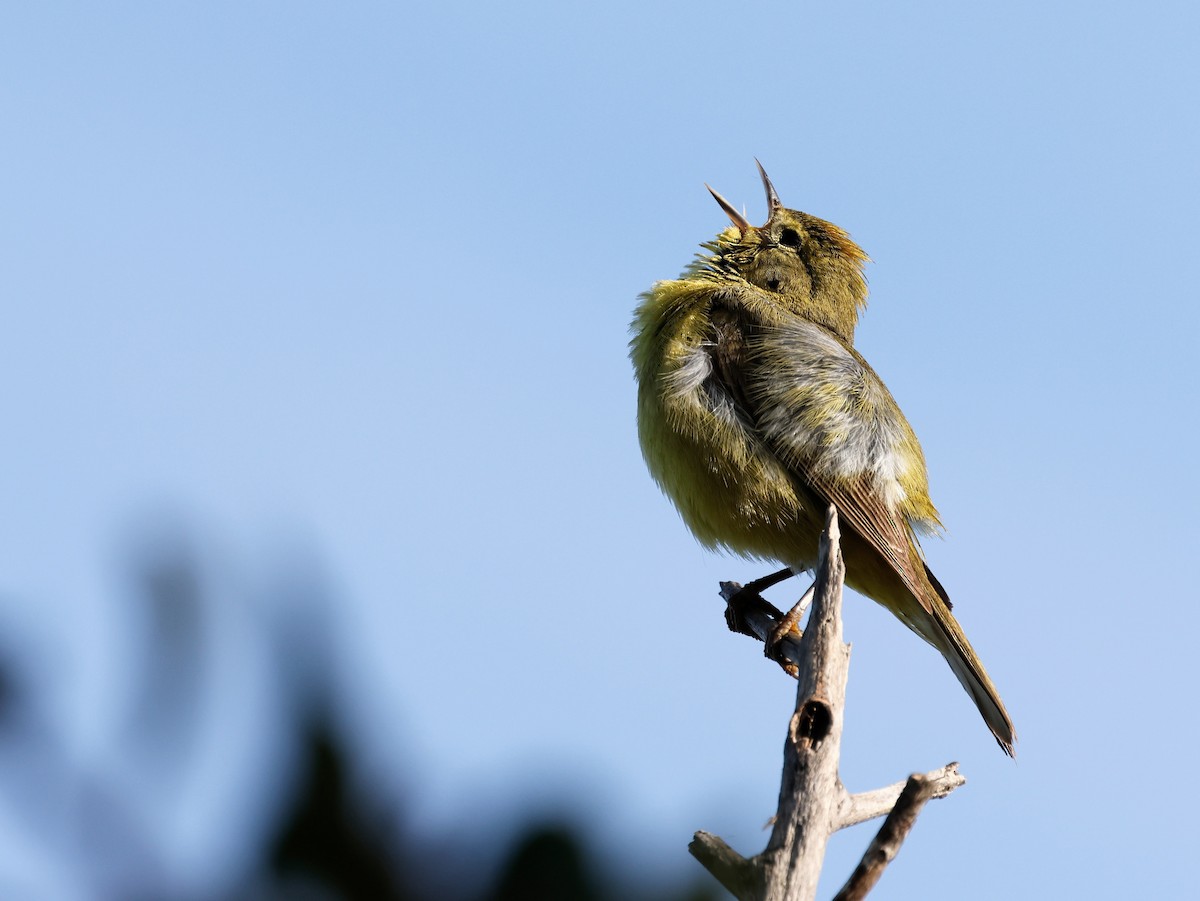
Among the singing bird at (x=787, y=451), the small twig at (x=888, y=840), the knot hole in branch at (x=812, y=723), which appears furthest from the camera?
the singing bird at (x=787, y=451)

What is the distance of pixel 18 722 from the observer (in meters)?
0.74

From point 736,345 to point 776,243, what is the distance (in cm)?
134

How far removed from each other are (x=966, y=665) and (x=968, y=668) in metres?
0.02

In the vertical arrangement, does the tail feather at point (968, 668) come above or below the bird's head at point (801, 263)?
below

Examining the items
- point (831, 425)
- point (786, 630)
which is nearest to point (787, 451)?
point (831, 425)

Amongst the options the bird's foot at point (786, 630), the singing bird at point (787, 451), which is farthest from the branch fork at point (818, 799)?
the singing bird at point (787, 451)

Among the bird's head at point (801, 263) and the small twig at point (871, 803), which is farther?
the bird's head at point (801, 263)

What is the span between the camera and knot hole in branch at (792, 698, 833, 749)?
3.16m

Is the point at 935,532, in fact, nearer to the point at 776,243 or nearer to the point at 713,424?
the point at 713,424

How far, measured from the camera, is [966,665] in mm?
5242

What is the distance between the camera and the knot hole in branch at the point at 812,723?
3.16 m

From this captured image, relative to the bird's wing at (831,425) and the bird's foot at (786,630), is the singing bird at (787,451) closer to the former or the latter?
the bird's wing at (831,425)

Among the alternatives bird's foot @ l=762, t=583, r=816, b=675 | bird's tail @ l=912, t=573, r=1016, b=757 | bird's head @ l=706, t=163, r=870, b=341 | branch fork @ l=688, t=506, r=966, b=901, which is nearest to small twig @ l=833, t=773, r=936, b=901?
branch fork @ l=688, t=506, r=966, b=901

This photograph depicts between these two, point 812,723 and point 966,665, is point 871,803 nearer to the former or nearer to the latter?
point 812,723
